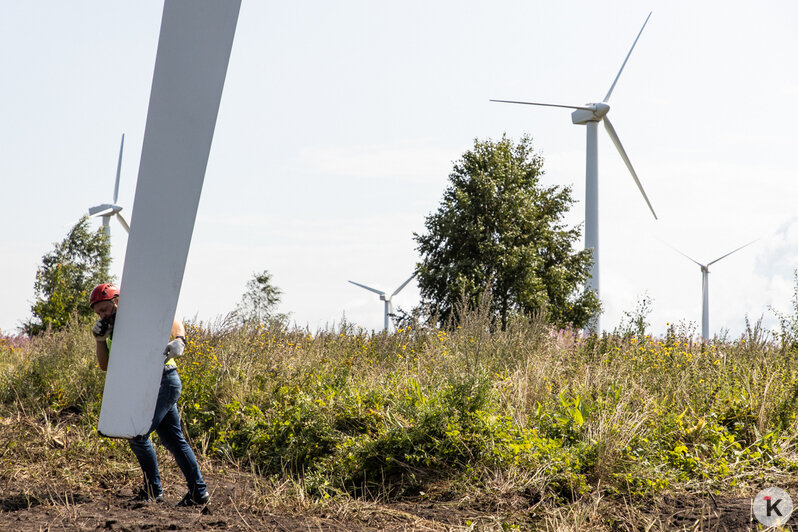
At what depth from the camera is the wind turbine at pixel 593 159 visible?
22.0 m

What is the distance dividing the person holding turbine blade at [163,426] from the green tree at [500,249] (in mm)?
15431

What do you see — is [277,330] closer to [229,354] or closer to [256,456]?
[229,354]

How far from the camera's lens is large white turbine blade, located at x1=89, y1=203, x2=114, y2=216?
2612 centimetres

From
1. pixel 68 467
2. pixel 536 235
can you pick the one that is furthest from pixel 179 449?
pixel 536 235

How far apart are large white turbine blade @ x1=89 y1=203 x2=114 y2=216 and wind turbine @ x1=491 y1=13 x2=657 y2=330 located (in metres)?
15.5

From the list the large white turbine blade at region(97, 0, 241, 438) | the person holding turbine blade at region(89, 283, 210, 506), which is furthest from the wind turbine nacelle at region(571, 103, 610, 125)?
the person holding turbine blade at region(89, 283, 210, 506)

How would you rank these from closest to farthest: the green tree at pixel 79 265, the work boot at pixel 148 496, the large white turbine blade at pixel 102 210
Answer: the work boot at pixel 148 496 < the green tree at pixel 79 265 < the large white turbine blade at pixel 102 210

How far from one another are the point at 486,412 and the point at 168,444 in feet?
8.23

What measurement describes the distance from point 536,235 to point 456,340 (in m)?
16.1

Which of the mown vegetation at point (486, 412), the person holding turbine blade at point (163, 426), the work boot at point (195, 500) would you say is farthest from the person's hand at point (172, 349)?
the mown vegetation at point (486, 412)

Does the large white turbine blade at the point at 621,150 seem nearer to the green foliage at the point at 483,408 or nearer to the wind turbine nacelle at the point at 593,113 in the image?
the wind turbine nacelle at the point at 593,113

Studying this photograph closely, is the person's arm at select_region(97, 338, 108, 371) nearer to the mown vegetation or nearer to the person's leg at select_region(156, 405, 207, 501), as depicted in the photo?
the person's leg at select_region(156, 405, 207, 501)

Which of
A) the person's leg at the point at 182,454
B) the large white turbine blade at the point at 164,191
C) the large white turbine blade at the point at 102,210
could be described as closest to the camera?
the large white turbine blade at the point at 164,191

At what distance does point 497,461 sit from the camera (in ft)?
16.8
